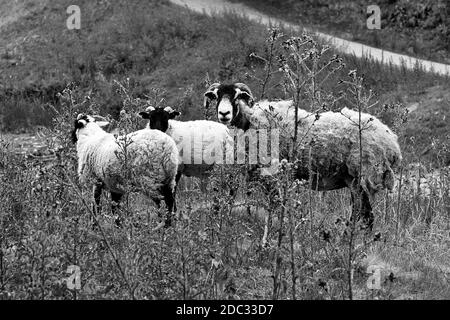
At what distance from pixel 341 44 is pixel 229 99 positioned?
13.6 meters

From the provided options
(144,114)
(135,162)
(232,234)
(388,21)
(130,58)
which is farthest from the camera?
(388,21)

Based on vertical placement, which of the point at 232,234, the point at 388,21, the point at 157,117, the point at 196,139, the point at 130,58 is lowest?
the point at 232,234

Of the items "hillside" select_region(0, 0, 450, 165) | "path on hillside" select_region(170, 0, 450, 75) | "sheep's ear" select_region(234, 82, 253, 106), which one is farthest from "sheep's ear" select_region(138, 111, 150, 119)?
"path on hillside" select_region(170, 0, 450, 75)

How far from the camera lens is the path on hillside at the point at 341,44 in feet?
69.7

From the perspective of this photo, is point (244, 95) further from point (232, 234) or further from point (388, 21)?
point (388, 21)

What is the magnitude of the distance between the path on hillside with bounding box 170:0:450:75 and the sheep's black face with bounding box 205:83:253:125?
10.7 metres

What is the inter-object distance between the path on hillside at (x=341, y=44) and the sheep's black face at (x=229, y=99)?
10.7 m

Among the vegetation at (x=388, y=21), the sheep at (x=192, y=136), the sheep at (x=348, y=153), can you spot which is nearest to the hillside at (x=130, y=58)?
the vegetation at (x=388, y=21)

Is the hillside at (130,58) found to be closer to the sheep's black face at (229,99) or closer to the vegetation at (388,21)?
the vegetation at (388,21)

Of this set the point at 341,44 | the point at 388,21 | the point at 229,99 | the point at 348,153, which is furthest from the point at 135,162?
the point at 388,21

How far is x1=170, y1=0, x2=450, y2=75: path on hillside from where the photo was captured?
21234mm

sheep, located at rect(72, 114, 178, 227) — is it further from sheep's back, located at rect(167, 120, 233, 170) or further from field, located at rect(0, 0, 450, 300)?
sheep's back, located at rect(167, 120, 233, 170)

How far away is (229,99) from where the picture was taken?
10.3 m
